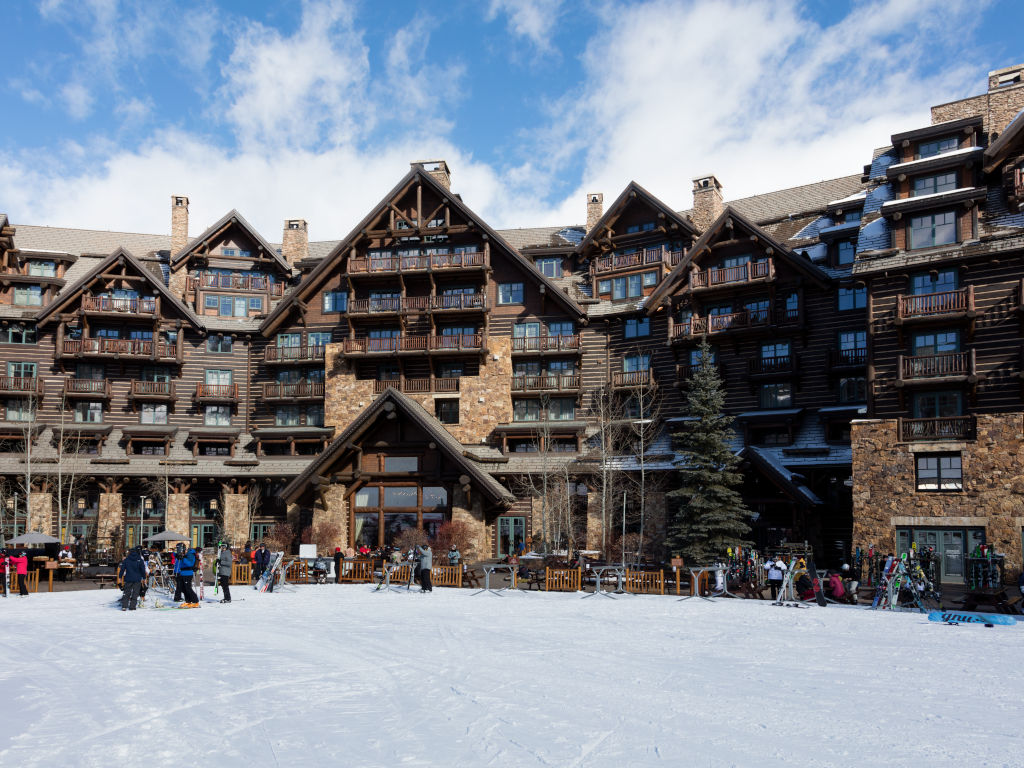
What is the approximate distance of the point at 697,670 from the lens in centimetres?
1320

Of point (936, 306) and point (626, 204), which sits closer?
point (936, 306)

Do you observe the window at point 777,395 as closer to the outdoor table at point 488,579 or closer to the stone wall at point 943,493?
the stone wall at point 943,493

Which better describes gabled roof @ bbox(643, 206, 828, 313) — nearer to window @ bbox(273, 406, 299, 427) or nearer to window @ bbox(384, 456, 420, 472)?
window @ bbox(384, 456, 420, 472)

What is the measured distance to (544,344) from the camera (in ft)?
145

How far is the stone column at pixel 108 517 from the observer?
43625mm

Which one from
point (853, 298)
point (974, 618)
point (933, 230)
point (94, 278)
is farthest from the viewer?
point (94, 278)

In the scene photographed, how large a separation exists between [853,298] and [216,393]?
3408 centimetres

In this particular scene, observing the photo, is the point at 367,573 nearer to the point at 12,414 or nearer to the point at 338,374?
the point at 338,374

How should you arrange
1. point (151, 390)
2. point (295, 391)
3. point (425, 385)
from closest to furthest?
point (425, 385) < point (151, 390) < point (295, 391)

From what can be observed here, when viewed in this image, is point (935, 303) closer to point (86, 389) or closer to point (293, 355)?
point (293, 355)

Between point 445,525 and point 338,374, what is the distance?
13347 millimetres

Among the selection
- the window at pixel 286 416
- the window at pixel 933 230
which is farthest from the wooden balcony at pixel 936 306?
the window at pixel 286 416

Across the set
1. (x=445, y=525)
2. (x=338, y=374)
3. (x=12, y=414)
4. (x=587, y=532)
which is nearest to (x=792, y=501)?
(x=587, y=532)

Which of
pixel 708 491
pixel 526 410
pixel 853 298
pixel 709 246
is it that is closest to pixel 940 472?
pixel 708 491
